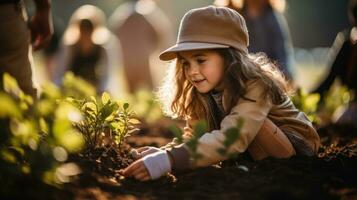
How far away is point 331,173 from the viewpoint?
3.35m

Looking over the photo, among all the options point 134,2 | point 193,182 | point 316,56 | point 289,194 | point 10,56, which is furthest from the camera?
point 316,56

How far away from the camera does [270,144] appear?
154 inches

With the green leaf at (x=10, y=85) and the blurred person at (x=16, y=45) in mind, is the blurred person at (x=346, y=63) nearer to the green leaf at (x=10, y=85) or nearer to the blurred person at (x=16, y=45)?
the blurred person at (x=16, y=45)

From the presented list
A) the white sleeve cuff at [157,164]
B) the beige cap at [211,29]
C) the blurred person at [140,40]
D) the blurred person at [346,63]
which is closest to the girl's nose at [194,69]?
the beige cap at [211,29]

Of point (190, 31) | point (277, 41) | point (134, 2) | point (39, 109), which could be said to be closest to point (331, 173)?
point (190, 31)

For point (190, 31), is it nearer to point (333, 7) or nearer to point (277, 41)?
point (277, 41)

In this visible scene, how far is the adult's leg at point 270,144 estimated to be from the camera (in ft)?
12.7

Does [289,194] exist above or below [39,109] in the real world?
below

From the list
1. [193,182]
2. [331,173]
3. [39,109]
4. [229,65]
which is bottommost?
A: [331,173]

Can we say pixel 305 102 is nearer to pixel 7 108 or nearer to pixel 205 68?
pixel 205 68

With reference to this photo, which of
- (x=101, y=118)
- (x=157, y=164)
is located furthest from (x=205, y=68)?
(x=157, y=164)

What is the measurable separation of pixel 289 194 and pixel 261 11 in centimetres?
514

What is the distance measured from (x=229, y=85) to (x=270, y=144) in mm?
508

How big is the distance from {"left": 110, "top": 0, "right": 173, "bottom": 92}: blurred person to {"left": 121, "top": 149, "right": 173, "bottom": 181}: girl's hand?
8036mm
